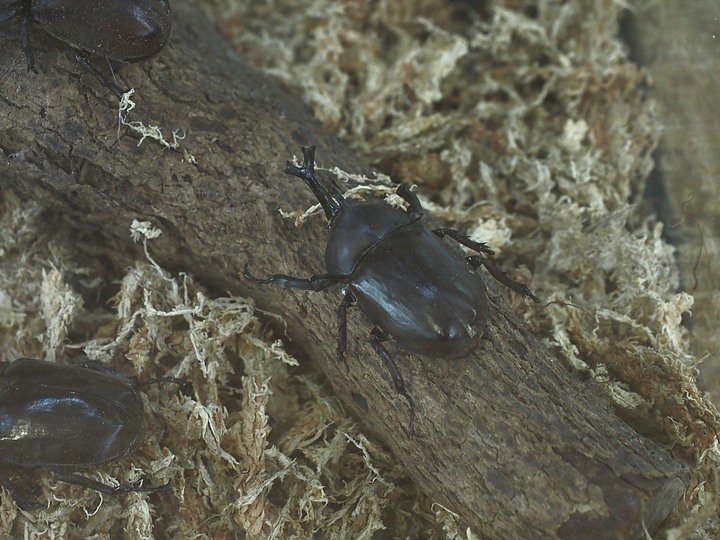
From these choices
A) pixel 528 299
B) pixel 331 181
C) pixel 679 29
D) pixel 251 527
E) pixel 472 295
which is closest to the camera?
pixel 472 295

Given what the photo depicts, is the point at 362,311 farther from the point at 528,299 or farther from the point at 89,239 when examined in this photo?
the point at 89,239

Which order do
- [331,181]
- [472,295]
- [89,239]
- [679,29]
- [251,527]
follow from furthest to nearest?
[679,29] < [89,239] < [331,181] < [251,527] < [472,295]

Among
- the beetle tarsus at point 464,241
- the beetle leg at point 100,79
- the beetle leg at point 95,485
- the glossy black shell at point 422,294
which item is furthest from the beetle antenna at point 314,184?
the beetle leg at point 95,485

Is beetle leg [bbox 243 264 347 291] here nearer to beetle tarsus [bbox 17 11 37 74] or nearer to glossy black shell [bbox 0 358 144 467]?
glossy black shell [bbox 0 358 144 467]

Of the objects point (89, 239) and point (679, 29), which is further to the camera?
point (679, 29)

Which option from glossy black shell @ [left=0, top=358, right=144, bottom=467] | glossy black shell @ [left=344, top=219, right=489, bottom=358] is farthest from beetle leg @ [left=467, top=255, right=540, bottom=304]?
glossy black shell @ [left=0, top=358, right=144, bottom=467]

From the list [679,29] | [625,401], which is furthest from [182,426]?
[679,29]

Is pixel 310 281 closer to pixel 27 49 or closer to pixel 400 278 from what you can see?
pixel 400 278
